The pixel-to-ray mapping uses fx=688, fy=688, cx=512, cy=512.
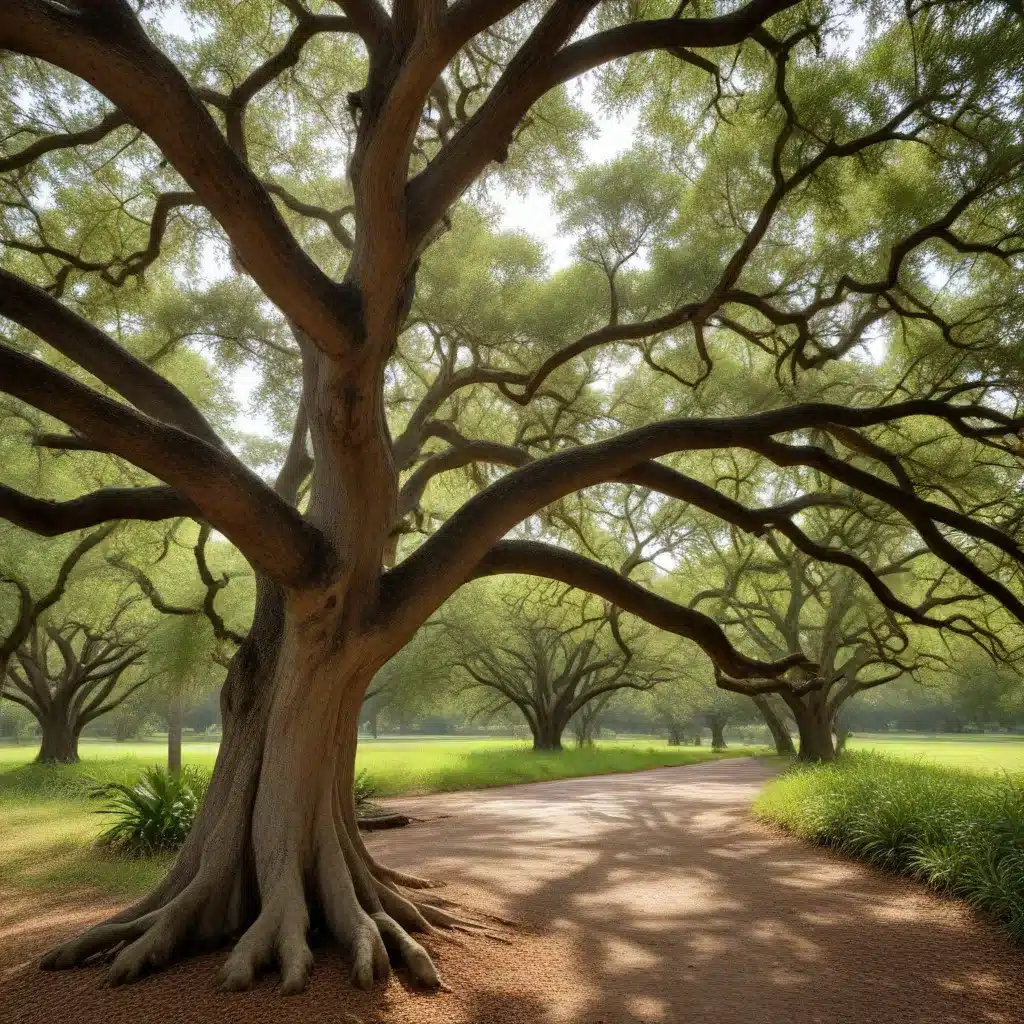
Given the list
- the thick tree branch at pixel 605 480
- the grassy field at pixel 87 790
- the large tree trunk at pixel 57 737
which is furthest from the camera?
the large tree trunk at pixel 57 737

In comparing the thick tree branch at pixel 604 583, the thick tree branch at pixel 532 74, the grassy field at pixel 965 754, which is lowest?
the grassy field at pixel 965 754

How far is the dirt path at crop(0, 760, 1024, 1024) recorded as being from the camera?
370 centimetres

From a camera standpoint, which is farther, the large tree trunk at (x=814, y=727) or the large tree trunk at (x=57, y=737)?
the large tree trunk at (x=57, y=737)

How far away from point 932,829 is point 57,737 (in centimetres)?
2152

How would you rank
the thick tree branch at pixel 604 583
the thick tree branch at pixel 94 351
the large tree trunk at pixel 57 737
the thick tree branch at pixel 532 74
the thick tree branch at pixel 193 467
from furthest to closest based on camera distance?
the large tree trunk at pixel 57 737 < the thick tree branch at pixel 604 583 < the thick tree branch at pixel 532 74 < the thick tree branch at pixel 94 351 < the thick tree branch at pixel 193 467

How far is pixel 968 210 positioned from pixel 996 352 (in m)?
1.96

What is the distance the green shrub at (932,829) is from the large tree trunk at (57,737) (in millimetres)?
19005

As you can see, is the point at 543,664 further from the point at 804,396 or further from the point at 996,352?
the point at 996,352

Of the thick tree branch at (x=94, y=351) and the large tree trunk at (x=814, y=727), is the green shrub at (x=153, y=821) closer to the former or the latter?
the thick tree branch at (x=94, y=351)

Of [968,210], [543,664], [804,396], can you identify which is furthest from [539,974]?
[543,664]

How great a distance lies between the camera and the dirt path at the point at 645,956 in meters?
3.70

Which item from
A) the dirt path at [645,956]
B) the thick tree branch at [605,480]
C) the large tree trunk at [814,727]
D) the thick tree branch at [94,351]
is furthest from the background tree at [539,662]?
the thick tree branch at [94,351]

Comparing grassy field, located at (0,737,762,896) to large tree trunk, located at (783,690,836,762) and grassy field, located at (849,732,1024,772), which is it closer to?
large tree trunk, located at (783,690,836,762)

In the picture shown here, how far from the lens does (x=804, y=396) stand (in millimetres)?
12617
